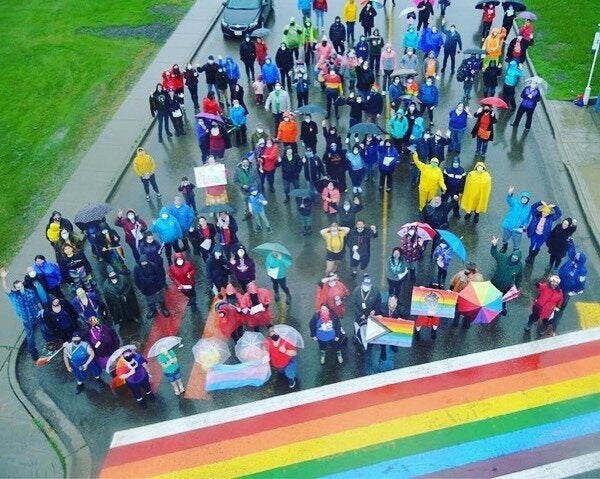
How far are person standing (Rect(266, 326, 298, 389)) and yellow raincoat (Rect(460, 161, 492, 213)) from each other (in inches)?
233

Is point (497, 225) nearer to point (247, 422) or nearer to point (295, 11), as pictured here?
point (247, 422)

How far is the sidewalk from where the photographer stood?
10398 mm

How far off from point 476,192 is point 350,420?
6188 mm

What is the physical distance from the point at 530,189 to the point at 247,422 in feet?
31.2

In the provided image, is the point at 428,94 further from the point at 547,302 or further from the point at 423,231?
the point at 547,302

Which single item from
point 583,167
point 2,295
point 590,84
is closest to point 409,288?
point 583,167

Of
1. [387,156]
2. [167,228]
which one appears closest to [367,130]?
[387,156]

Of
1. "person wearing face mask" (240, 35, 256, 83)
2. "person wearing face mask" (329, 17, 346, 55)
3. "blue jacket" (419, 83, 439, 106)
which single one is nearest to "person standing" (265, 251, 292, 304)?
"blue jacket" (419, 83, 439, 106)

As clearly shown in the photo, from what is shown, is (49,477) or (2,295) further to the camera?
(2,295)

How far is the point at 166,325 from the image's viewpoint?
1250 cm

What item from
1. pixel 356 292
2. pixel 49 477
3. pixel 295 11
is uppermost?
pixel 295 11

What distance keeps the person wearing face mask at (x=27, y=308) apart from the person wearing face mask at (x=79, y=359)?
1159 millimetres

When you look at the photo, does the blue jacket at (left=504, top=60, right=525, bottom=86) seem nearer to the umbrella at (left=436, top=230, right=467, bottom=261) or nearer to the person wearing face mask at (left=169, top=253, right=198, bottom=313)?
the umbrella at (left=436, top=230, right=467, bottom=261)

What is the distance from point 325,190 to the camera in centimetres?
1353
